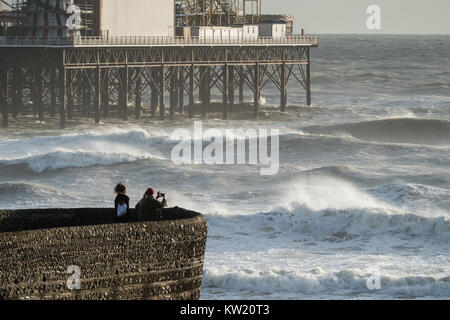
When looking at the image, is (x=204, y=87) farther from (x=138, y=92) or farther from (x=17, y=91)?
(x=17, y=91)

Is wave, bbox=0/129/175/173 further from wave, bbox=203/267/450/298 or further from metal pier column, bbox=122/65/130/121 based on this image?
wave, bbox=203/267/450/298

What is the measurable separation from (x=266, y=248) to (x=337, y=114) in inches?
2039

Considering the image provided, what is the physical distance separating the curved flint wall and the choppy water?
5.09 meters

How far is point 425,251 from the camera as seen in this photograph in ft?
88.3

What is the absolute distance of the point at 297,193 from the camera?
3772 centimetres

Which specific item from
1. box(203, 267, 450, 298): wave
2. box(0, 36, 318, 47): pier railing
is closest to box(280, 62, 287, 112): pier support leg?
box(0, 36, 318, 47): pier railing

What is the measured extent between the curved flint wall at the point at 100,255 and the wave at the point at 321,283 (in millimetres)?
5515

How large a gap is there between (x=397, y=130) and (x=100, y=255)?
53233 millimetres

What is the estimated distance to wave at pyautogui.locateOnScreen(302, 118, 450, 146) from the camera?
64.1 metres

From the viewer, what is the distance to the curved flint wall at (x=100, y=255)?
14.9 meters

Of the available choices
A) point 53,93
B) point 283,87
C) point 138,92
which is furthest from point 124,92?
point 283,87
